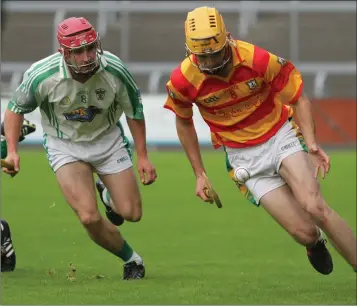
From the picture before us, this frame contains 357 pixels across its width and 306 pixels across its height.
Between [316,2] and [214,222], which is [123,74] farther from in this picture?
[316,2]

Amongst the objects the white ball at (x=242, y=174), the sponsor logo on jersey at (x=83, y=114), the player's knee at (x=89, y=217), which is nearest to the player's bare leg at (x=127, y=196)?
the player's knee at (x=89, y=217)

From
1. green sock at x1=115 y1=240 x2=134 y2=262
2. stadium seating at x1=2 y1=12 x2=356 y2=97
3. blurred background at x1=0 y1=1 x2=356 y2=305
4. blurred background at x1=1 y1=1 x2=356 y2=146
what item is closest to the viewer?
blurred background at x1=0 y1=1 x2=356 y2=305

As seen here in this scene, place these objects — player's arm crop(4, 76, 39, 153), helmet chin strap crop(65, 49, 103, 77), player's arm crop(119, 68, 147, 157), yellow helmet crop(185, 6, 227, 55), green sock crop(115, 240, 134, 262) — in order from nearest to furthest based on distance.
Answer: yellow helmet crop(185, 6, 227, 55), helmet chin strap crop(65, 49, 103, 77), player's arm crop(4, 76, 39, 153), player's arm crop(119, 68, 147, 157), green sock crop(115, 240, 134, 262)

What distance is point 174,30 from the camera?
29375 millimetres

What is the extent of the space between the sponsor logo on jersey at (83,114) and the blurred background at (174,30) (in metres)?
18.6

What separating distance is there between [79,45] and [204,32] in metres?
1.05

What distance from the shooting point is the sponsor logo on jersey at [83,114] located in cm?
892

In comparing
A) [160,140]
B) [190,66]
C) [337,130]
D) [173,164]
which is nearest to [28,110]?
[190,66]

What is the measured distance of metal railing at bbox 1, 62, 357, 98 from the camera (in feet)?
87.9

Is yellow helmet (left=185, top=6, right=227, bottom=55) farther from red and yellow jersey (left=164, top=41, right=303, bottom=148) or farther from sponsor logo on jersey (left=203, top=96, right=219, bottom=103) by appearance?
sponsor logo on jersey (left=203, top=96, right=219, bottom=103)

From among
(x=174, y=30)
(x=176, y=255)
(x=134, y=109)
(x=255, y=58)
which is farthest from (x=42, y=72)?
(x=174, y=30)

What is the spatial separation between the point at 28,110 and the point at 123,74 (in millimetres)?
799

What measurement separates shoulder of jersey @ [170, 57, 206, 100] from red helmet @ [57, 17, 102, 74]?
0.64 m

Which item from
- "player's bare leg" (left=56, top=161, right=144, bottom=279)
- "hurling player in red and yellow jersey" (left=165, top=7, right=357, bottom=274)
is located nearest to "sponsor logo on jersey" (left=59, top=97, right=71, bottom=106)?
"player's bare leg" (left=56, top=161, right=144, bottom=279)
